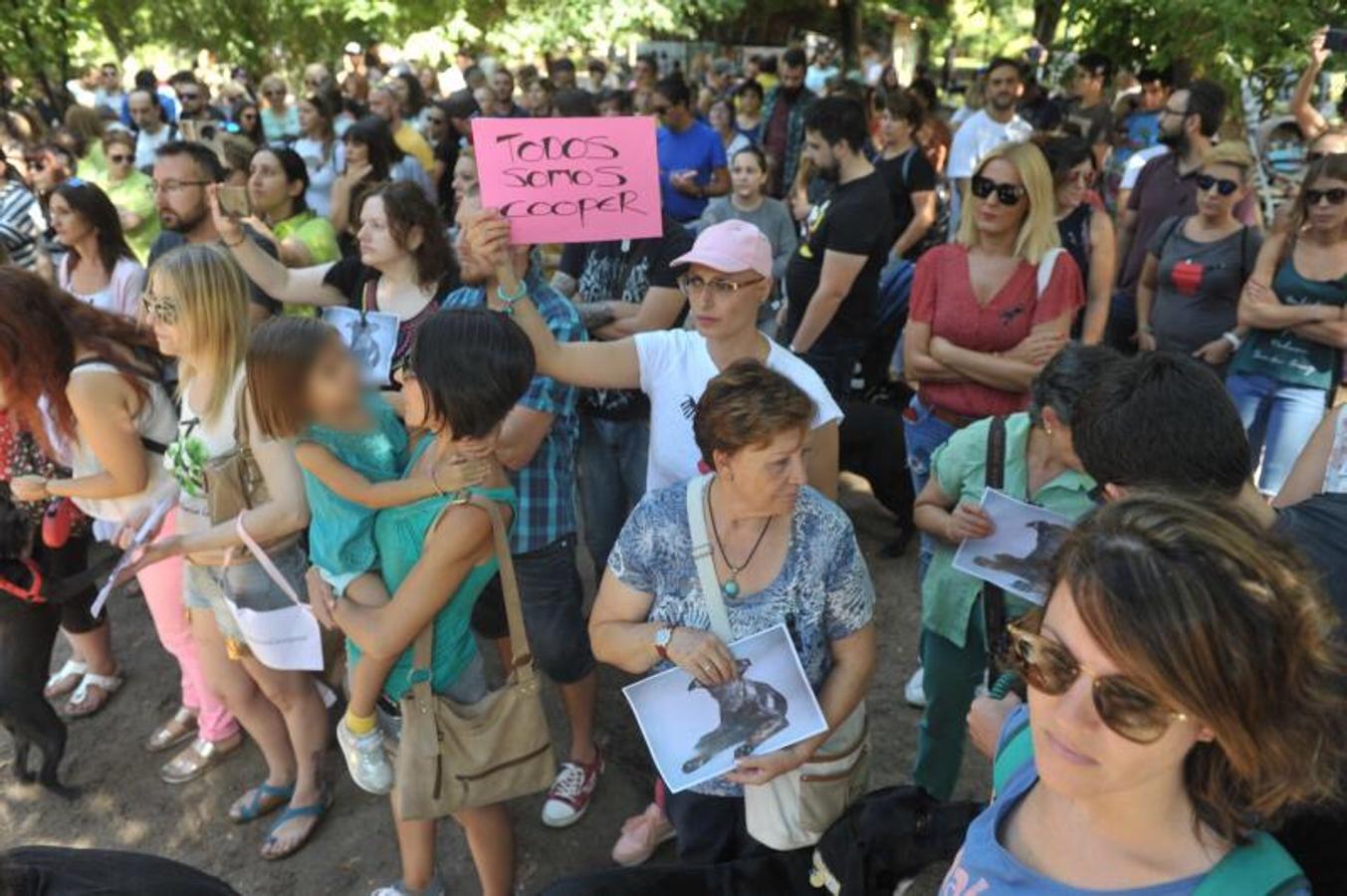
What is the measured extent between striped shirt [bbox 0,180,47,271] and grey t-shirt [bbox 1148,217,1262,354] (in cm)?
583

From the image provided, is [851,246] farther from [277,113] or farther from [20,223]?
[277,113]

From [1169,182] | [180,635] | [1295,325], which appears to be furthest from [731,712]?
[1169,182]

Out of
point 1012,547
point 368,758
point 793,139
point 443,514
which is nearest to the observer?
point 443,514

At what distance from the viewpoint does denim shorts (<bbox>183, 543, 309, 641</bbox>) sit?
284 cm

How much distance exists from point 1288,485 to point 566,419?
207 centimetres

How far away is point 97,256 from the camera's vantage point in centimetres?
408

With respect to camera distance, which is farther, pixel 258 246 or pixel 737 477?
pixel 258 246

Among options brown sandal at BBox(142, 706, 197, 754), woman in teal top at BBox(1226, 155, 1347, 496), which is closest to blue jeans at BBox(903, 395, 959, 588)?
woman in teal top at BBox(1226, 155, 1347, 496)

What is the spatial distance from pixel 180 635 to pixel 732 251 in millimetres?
2528

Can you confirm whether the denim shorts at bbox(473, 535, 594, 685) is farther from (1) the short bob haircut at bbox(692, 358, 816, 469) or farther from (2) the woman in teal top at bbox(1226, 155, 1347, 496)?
(2) the woman in teal top at bbox(1226, 155, 1347, 496)

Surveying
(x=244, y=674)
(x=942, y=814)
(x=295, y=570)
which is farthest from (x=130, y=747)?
(x=942, y=814)

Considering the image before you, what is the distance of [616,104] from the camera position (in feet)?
29.9

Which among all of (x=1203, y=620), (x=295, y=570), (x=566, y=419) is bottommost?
(x=295, y=570)

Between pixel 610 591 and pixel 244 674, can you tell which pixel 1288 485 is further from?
pixel 244 674
